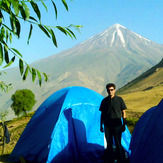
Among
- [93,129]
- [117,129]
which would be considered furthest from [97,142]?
[117,129]

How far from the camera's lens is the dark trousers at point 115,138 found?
7004 mm

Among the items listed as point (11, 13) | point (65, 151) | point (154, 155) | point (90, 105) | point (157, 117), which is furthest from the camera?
point (90, 105)

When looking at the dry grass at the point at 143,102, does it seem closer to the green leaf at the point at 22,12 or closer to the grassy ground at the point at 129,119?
the grassy ground at the point at 129,119

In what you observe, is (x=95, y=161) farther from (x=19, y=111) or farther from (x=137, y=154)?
(x=19, y=111)

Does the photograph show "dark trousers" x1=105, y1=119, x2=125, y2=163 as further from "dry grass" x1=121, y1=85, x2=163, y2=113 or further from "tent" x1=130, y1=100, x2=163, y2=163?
"dry grass" x1=121, y1=85, x2=163, y2=113

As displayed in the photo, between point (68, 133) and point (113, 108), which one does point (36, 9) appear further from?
point (68, 133)

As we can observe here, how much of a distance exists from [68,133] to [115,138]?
1695 mm

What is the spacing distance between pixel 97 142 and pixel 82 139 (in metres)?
0.51

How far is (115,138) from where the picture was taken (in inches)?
275

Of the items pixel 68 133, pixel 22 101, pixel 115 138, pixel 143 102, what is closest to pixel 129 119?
pixel 68 133

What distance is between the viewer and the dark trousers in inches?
276

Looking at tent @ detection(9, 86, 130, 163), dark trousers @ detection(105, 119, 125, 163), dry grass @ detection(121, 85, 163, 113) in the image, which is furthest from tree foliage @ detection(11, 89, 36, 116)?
dark trousers @ detection(105, 119, 125, 163)

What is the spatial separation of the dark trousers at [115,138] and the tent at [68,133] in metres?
1.01

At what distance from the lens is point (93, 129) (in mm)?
8461
